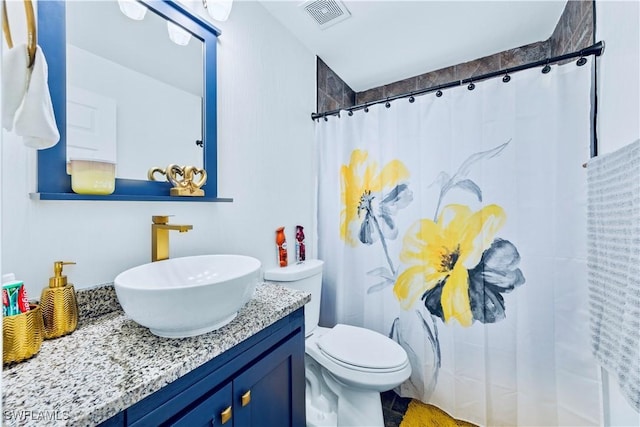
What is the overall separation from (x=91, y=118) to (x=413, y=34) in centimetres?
173

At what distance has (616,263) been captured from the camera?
3.14ft

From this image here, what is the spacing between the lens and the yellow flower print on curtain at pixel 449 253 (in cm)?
143

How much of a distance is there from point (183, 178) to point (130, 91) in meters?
0.35

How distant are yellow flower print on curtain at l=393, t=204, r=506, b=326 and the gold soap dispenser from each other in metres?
1.43

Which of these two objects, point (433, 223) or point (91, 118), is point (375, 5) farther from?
point (91, 118)

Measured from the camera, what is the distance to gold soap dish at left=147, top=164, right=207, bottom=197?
110 centimetres

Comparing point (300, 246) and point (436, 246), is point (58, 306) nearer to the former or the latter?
point (300, 246)

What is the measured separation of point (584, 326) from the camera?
4.08 feet

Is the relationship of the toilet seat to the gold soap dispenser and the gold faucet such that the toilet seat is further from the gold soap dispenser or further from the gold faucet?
the gold soap dispenser

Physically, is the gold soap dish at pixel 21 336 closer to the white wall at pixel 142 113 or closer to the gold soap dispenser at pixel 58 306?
the gold soap dispenser at pixel 58 306

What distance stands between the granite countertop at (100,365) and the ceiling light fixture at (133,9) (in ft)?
3.16

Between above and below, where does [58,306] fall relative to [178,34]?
below

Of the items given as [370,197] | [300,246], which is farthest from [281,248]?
[370,197]

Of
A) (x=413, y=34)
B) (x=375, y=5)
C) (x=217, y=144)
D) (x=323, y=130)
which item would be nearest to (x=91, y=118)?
(x=217, y=144)
